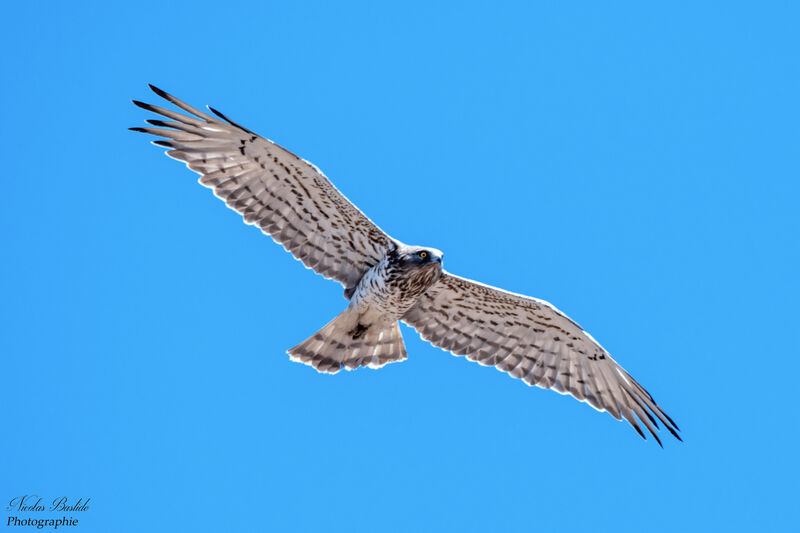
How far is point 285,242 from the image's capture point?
1121 cm

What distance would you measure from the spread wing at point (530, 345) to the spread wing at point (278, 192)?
1.08 meters

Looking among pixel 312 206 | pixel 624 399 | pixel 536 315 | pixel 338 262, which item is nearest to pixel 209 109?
pixel 312 206

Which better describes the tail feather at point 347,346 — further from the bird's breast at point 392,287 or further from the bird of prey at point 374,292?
the bird's breast at point 392,287

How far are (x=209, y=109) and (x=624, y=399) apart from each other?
5801mm

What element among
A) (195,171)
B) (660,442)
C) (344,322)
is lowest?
(660,442)

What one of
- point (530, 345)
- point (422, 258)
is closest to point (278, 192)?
point (422, 258)

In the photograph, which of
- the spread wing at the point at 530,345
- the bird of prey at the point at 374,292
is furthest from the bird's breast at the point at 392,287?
the spread wing at the point at 530,345

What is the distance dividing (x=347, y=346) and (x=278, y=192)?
6.35 ft

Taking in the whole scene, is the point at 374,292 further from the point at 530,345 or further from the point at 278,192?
the point at 530,345

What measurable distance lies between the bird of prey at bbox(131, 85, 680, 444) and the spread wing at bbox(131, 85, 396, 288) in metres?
0.01

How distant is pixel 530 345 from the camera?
12.0 meters

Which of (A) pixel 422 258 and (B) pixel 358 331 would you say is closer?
(A) pixel 422 258

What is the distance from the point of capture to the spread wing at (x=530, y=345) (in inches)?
458

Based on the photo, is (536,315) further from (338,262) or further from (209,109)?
(209,109)
